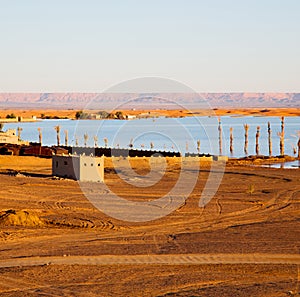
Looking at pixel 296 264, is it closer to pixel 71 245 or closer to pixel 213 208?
pixel 71 245

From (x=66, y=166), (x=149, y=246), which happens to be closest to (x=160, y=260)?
(x=149, y=246)

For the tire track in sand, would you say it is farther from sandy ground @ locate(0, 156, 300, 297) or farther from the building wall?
the building wall

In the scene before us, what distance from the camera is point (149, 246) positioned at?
17672 mm

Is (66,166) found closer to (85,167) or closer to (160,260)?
(85,167)

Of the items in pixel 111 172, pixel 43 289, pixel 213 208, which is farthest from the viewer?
pixel 111 172

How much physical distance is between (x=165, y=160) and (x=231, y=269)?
30.5 m

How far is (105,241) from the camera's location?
60.2ft

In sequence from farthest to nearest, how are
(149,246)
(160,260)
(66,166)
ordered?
(66,166) → (149,246) → (160,260)

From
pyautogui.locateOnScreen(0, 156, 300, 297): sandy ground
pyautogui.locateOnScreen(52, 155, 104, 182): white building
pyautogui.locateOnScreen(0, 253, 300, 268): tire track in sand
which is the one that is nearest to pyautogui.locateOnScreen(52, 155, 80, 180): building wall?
pyautogui.locateOnScreen(52, 155, 104, 182): white building

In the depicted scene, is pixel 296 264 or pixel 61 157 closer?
pixel 296 264

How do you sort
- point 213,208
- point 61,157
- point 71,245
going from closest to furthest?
point 71,245 → point 213,208 → point 61,157

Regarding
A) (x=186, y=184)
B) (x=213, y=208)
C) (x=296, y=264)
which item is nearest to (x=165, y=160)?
(x=186, y=184)

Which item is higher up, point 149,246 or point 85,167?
point 85,167

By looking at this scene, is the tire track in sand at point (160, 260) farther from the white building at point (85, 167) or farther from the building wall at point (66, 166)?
the building wall at point (66, 166)
